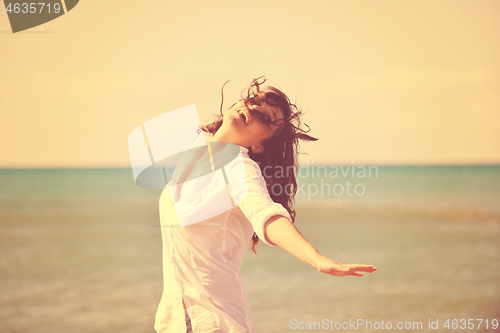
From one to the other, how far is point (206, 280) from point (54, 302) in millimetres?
4143

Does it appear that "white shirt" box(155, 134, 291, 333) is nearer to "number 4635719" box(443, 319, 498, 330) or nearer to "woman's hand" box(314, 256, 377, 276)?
"woman's hand" box(314, 256, 377, 276)

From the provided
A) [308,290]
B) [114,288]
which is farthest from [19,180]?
[308,290]

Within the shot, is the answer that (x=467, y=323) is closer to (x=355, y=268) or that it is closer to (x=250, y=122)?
(x=250, y=122)

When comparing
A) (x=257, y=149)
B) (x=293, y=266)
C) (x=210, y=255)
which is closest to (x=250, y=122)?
(x=257, y=149)

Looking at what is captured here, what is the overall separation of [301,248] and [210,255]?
359 mm

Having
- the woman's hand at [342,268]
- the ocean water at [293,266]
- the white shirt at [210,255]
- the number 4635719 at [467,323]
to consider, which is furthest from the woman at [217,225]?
the number 4635719 at [467,323]

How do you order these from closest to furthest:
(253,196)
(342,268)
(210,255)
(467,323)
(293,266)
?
(342,268) → (253,196) → (210,255) → (467,323) → (293,266)

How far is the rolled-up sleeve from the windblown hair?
0.27 meters

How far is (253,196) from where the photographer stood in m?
1.10

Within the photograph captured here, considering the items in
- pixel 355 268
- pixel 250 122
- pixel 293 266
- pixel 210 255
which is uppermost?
pixel 250 122

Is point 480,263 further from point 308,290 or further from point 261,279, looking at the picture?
point 261,279

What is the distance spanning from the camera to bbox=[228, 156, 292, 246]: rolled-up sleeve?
3.40 feet

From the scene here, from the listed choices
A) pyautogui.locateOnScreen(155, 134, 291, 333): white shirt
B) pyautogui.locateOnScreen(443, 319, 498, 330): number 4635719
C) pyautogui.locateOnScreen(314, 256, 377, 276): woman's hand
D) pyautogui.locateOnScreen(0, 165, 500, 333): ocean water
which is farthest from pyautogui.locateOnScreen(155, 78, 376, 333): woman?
pyautogui.locateOnScreen(443, 319, 498, 330): number 4635719

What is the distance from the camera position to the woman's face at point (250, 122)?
53.6 inches
